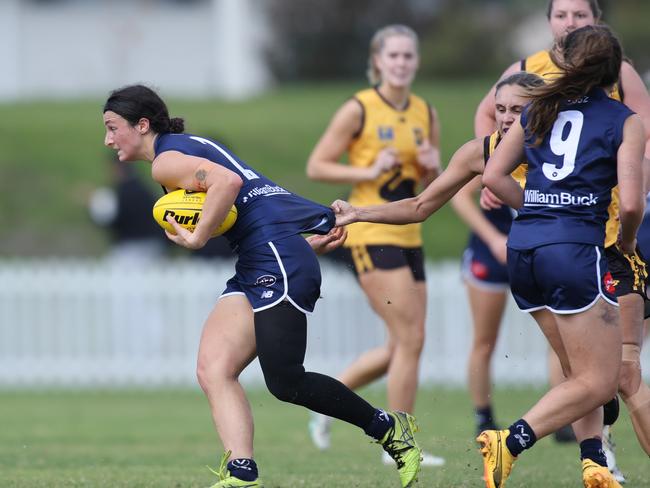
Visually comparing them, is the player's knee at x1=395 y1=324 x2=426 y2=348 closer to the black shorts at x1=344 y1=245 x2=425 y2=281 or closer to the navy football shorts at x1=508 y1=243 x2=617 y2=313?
the black shorts at x1=344 y1=245 x2=425 y2=281

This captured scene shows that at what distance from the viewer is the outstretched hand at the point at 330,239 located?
6.23 meters

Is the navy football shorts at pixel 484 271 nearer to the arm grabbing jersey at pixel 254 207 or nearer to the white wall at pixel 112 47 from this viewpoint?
the arm grabbing jersey at pixel 254 207

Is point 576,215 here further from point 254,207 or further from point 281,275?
point 254,207

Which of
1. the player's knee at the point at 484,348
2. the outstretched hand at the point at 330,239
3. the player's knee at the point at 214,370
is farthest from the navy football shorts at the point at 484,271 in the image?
the player's knee at the point at 214,370

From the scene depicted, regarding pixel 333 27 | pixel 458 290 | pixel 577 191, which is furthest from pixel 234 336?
pixel 333 27

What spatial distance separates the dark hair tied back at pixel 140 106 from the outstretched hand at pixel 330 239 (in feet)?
2.88

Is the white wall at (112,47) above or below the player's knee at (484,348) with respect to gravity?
above

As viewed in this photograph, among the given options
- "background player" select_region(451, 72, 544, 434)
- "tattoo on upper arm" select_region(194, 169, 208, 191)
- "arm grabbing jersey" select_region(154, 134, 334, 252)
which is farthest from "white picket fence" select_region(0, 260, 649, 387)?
"tattoo on upper arm" select_region(194, 169, 208, 191)

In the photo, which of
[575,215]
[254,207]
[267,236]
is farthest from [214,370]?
[575,215]

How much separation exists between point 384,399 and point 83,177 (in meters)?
11.0

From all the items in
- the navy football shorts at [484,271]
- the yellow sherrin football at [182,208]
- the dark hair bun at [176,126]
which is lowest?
the navy football shorts at [484,271]

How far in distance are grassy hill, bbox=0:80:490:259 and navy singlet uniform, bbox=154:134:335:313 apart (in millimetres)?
12588

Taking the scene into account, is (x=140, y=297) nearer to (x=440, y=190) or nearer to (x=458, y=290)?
(x=458, y=290)

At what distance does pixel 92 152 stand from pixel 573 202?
18.7 metres
